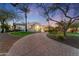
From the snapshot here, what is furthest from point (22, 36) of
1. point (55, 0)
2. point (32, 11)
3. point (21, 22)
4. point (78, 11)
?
point (78, 11)

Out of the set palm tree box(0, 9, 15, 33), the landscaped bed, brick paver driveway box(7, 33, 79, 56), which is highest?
palm tree box(0, 9, 15, 33)

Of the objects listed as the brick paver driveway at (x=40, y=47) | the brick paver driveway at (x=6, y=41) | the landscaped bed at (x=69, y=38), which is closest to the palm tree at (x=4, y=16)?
the brick paver driveway at (x=6, y=41)

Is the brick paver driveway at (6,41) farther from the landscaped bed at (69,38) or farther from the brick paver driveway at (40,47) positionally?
the landscaped bed at (69,38)

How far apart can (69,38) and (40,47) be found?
10.5 inches

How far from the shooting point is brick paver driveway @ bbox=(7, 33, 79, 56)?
141cm

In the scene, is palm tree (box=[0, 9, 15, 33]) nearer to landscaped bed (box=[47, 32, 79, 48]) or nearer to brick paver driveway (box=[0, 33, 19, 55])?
brick paver driveway (box=[0, 33, 19, 55])

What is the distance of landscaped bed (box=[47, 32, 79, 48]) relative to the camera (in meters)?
1.41

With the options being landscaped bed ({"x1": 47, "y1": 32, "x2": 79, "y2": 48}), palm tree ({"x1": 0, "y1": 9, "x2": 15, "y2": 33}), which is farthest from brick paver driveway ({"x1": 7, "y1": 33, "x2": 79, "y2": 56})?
palm tree ({"x1": 0, "y1": 9, "x2": 15, "y2": 33})

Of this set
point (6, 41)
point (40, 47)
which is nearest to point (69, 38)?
point (40, 47)

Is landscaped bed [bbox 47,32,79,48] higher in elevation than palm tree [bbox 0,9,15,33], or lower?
lower

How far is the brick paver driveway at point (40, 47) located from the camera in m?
1.41

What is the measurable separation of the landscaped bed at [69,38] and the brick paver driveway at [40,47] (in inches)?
1.1

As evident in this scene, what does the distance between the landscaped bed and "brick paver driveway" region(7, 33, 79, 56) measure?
3 cm

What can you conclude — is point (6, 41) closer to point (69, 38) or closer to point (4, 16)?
point (4, 16)
